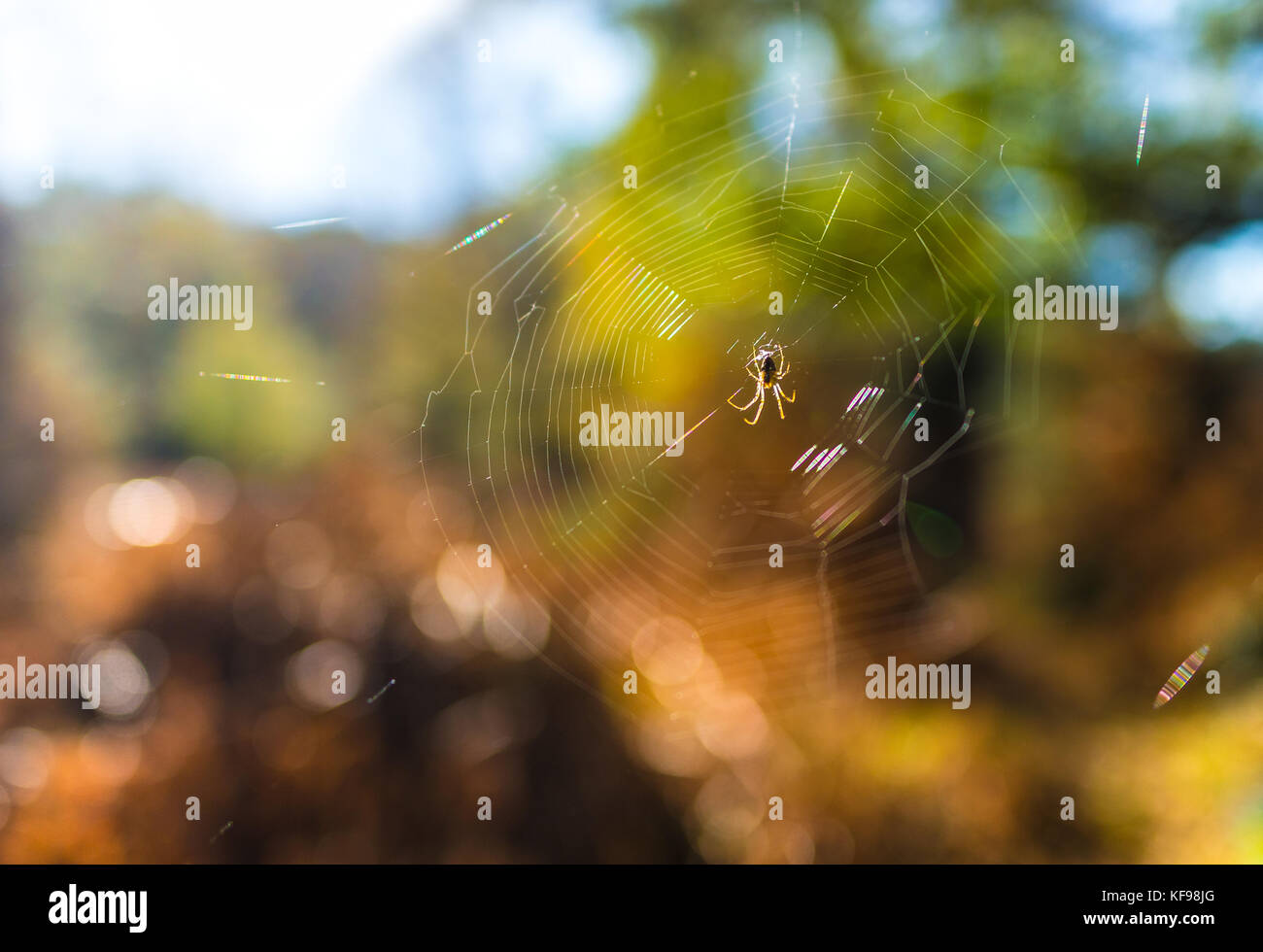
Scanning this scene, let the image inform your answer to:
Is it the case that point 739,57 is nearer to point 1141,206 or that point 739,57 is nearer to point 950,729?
point 1141,206

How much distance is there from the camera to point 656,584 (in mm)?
1746

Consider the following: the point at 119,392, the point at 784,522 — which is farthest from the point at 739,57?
the point at 119,392

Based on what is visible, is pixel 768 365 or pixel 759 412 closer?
pixel 768 365

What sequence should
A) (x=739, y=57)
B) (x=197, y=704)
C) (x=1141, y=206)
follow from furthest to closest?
(x=739, y=57)
(x=1141, y=206)
(x=197, y=704)

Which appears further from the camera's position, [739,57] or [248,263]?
[248,263]

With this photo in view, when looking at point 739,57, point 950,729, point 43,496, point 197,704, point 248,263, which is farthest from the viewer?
point 248,263

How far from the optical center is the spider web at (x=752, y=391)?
1628mm

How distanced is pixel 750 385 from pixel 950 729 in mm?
948

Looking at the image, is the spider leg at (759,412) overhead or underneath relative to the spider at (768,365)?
underneath

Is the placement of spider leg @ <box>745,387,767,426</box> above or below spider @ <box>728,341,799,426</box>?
below

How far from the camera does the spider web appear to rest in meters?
1.63

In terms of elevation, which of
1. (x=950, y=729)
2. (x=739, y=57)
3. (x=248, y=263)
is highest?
(x=739, y=57)

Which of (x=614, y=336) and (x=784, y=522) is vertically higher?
(x=614, y=336)

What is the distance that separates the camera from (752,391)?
1.70 m
